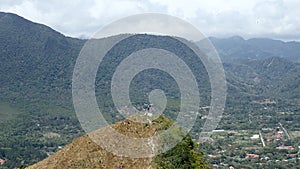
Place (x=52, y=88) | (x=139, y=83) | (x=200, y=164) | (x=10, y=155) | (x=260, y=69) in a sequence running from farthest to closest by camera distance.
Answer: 1. (x=260, y=69)
2. (x=139, y=83)
3. (x=52, y=88)
4. (x=10, y=155)
5. (x=200, y=164)

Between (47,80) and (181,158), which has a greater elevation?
(47,80)

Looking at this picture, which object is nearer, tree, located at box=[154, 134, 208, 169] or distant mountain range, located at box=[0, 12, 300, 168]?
tree, located at box=[154, 134, 208, 169]

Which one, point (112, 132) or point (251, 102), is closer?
point (112, 132)

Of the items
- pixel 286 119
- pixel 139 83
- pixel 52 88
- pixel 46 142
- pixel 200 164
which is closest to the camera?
pixel 200 164

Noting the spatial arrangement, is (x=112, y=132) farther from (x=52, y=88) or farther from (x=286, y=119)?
(x=52, y=88)

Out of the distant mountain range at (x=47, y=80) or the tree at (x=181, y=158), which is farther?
the distant mountain range at (x=47, y=80)

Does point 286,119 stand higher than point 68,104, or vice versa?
point 68,104

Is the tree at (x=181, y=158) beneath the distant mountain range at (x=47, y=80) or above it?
beneath

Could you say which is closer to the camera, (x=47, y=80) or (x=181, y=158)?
(x=181, y=158)

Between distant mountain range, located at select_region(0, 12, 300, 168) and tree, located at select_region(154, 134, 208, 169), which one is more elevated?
distant mountain range, located at select_region(0, 12, 300, 168)

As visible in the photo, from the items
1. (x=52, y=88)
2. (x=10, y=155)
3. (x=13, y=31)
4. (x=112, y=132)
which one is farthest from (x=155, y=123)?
(x=13, y=31)

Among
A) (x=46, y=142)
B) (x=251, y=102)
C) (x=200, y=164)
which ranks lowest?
(x=200, y=164)
